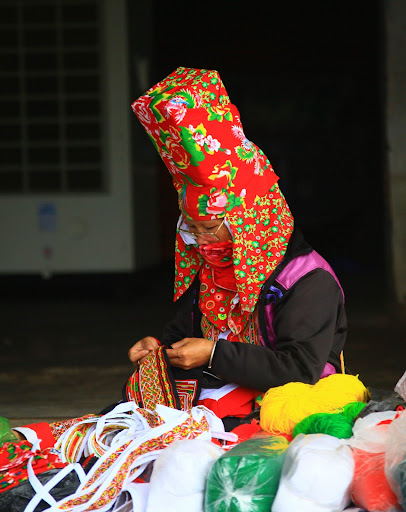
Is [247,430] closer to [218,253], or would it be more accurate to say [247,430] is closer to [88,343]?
[218,253]

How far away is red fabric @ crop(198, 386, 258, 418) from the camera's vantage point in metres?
2.18

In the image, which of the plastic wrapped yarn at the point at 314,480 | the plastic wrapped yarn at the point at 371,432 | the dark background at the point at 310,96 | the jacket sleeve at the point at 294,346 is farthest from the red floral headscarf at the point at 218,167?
the dark background at the point at 310,96

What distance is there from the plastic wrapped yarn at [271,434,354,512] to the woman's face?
2.41 feet

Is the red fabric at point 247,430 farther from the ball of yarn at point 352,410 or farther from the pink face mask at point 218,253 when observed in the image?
the pink face mask at point 218,253

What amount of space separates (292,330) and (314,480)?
60cm

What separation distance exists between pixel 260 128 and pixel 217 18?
181 cm

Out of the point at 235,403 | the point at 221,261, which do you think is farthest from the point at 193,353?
the point at 221,261

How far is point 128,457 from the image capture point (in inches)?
73.5

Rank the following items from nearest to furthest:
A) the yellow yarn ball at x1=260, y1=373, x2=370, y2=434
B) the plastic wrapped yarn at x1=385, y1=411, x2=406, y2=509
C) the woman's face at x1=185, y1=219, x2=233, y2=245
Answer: the plastic wrapped yarn at x1=385, y1=411, x2=406, y2=509 → the yellow yarn ball at x1=260, y1=373, x2=370, y2=434 → the woman's face at x1=185, y1=219, x2=233, y2=245

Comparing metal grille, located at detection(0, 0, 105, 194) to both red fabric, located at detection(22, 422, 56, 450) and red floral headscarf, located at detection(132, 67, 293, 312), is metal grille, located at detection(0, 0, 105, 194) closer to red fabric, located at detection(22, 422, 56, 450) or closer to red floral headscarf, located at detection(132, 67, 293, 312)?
red floral headscarf, located at detection(132, 67, 293, 312)

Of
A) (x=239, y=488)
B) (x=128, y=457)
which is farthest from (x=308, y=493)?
(x=128, y=457)

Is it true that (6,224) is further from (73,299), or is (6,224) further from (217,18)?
(217,18)

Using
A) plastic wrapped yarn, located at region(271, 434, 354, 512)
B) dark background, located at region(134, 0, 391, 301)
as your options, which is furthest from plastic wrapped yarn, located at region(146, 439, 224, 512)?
dark background, located at region(134, 0, 391, 301)

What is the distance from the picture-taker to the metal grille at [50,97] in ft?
22.3
